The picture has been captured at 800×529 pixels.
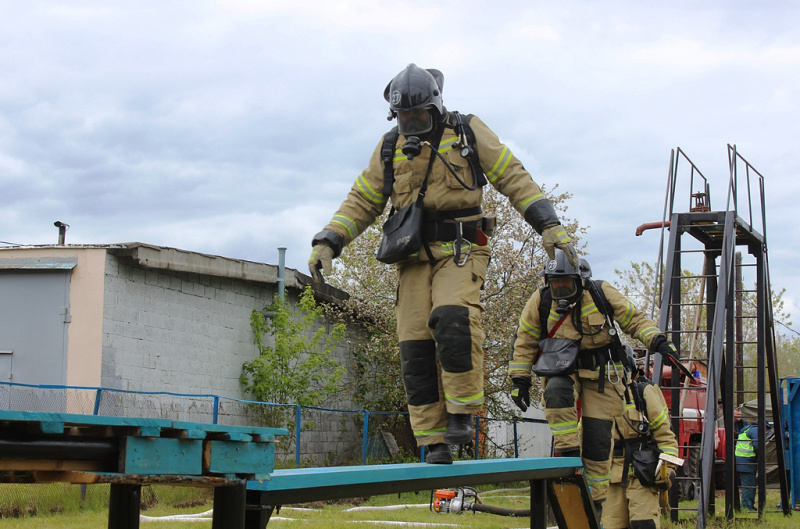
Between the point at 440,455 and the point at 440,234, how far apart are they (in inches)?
49.4

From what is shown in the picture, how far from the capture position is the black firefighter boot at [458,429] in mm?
5070

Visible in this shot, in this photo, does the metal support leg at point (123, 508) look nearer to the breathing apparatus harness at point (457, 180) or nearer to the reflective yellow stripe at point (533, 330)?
the breathing apparatus harness at point (457, 180)

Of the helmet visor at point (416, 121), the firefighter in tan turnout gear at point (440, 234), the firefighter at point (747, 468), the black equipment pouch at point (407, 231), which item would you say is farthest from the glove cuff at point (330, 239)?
the firefighter at point (747, 468)

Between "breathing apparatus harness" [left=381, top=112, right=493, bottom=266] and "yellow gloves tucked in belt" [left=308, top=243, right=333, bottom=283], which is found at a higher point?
"breathing apparatus harness" [left=381, top=112, right=493, bottom=266]

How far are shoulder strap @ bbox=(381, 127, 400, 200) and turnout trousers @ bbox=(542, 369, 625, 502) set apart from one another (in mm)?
2669

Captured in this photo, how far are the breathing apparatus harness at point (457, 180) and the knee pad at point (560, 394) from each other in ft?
7.57

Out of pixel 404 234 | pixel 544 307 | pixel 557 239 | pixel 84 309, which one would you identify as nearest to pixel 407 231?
pixel 404 234

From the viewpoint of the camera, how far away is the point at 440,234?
524 cm

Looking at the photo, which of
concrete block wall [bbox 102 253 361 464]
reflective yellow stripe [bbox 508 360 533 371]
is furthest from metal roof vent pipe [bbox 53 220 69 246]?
reflective yellow stripe [bbox 508 360 533 371]

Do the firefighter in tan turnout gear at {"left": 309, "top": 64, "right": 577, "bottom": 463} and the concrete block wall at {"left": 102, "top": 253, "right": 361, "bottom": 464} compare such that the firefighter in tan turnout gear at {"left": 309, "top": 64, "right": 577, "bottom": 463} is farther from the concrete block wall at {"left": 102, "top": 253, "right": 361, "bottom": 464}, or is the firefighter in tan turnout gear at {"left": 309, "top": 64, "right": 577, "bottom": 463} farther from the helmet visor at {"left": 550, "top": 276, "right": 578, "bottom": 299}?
the concrete block wall at {"left": 102, "top": 253, "right": 361, "bottom": 464}

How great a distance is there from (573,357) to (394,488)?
3.21 metres

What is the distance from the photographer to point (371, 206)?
558 cm

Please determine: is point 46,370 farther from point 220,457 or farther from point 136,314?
point 220,457

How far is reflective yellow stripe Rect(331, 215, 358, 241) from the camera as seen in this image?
5.48 meters
